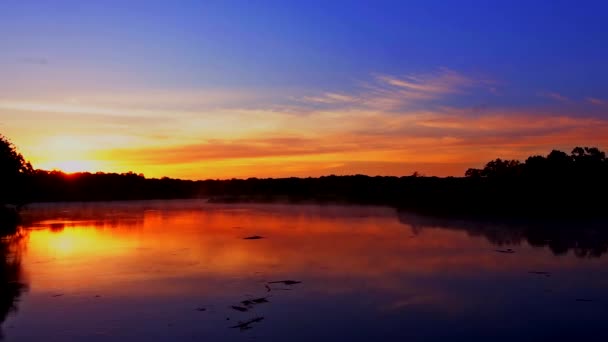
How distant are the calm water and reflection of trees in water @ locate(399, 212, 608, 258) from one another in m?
0.25

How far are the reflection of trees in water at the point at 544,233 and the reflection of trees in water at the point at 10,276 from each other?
16124 millimetres

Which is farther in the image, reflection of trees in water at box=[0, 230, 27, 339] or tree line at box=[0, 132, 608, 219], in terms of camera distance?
tree line at box=[0, 132, 608, 219]

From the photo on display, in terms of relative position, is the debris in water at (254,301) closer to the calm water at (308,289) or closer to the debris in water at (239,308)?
the calm water at (308,289)

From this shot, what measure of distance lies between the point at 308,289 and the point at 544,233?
1753cm

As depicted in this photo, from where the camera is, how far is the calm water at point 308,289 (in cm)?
972

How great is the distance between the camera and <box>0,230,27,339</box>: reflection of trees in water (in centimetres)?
1156

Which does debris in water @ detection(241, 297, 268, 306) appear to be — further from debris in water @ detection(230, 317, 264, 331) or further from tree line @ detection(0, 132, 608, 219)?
tree line @ detection(0, 132, 608, 219)

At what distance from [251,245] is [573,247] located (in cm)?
1165

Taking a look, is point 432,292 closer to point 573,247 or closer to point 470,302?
point 470,302

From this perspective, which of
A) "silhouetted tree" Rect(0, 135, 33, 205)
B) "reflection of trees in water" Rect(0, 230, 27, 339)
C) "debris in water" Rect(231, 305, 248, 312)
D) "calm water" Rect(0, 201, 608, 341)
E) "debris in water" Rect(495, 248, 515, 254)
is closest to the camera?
"calm water" Rect(0, 201, 608, 341)

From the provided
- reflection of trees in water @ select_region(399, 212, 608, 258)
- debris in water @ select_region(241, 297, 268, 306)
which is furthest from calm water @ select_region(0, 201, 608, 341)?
reflection of trees in water @ select_region(399, 212, 608, 258)

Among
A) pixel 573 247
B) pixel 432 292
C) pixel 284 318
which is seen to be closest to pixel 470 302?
→ pixel 432 292

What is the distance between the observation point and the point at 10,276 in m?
15.3

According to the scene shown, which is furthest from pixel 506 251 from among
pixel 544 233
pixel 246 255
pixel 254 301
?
pixel 254 301
